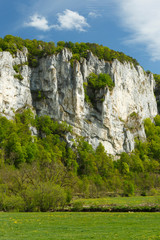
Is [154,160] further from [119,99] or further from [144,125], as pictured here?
[119,99]

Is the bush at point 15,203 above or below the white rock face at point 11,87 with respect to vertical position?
below

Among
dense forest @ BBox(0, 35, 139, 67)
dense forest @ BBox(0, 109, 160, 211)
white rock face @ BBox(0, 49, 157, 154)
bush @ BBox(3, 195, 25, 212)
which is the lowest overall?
bush @ BBox(3, 195, 25, 212)

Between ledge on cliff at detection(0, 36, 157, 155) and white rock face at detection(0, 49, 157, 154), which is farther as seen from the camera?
ledge on cliff at detection(0, 36, 157, 155)

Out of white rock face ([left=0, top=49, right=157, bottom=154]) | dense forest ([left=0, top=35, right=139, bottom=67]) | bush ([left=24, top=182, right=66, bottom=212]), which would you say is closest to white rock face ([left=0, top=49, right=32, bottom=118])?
white rock face ([left=0, top=49, right=157, bottom=154])

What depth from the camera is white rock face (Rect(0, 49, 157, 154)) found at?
66.5m

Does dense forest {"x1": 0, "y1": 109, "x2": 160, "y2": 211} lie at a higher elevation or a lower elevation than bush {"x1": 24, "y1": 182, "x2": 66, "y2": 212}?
higher

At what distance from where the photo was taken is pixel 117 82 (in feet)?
267

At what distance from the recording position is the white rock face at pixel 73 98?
66500 millimetres

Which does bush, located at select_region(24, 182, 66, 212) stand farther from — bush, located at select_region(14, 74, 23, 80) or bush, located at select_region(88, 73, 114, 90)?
bush, located at select_region(88, 73, 114, 90)

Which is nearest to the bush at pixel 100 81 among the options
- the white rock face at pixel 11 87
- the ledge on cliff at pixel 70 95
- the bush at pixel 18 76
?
the ledge on cliff at pixel 70 95

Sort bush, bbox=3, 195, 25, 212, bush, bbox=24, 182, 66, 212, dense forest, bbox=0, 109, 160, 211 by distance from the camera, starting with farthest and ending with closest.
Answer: dense forest, bbox=0, 109, 160, 211 → bush, bbox=3, 195, 25, 212 → bush, bbox=24, 182, 66, 212

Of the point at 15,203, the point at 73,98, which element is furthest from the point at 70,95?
the point at 15,203

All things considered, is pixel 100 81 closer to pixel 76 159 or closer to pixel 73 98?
pixel 73 98

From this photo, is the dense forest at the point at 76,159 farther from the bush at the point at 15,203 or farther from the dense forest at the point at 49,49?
the dense forest at the point at 49,49
